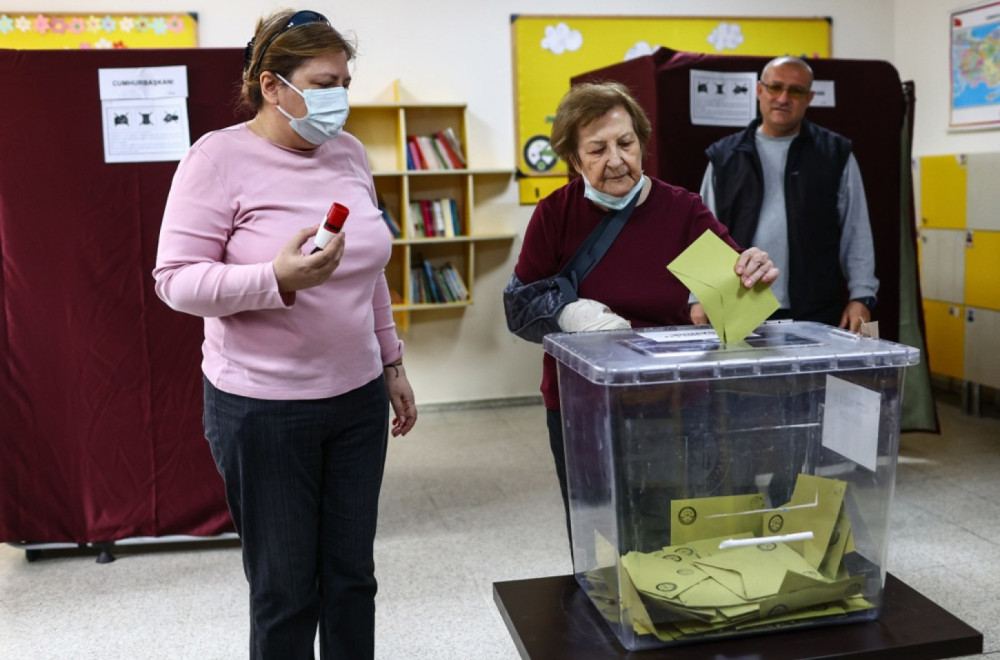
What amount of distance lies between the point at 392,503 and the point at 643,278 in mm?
2328

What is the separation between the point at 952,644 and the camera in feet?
3.59

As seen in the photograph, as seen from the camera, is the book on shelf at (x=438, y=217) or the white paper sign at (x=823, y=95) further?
the book on shelf at (x=438, y=217)

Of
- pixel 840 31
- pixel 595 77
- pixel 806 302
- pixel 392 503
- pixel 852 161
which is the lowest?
pixel 392 503

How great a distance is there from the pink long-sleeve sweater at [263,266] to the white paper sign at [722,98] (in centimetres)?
210

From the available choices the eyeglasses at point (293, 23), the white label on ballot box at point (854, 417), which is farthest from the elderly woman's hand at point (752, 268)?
the eyeglasses at point (293, 23)

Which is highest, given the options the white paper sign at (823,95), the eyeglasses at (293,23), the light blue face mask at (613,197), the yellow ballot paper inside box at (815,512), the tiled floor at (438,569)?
the white paper sign at (823,95)

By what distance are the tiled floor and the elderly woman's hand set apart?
1.56 meters

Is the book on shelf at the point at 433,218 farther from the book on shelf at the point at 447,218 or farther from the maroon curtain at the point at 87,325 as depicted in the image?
the maroon curtain at the point at 87,325

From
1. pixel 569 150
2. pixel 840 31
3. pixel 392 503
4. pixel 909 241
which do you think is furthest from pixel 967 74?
pixel 569 150

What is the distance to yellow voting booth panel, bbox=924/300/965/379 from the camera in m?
4.86

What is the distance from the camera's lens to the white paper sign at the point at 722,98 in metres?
3.48

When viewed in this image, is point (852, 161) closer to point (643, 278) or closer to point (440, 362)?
point (643, 278)

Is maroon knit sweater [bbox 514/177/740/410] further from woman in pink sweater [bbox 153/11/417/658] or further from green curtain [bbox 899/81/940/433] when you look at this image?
green curtain [bbox 899/81/940/433]

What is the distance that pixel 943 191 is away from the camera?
196 inches
